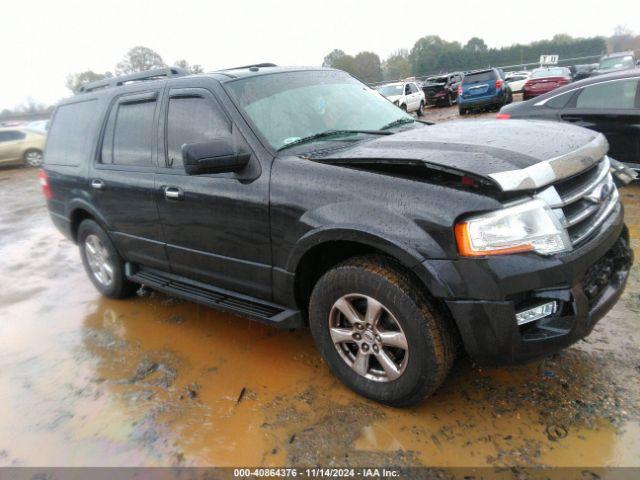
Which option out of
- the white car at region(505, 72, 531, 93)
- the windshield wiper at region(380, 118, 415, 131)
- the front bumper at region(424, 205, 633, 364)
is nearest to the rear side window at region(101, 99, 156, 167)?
the windshield wiper at region(380, 118, 415, 131)

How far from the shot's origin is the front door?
2.91m

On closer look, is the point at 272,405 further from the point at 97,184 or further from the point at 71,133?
the point at 71,133

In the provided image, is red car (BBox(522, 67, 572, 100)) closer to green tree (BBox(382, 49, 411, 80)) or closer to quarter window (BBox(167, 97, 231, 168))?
quarter window (BBox(167, 97, 231, 168))

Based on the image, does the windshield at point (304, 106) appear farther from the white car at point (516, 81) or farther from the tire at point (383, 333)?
the white car at point (516, 81)

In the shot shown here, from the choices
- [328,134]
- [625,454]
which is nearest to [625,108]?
[328,134]

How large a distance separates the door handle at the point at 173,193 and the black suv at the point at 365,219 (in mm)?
15

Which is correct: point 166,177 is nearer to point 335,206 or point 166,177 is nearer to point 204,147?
A: point 204,147

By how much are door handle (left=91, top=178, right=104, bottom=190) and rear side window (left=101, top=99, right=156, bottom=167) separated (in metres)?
0.18

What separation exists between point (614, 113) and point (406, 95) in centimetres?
1479

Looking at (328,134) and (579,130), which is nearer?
(579,130)

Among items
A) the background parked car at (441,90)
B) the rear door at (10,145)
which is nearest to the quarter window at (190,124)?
the rear door at (10,145)

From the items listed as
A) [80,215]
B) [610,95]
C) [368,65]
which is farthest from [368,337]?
[368,65]

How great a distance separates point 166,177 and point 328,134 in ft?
4.06

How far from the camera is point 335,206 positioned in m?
2.49
